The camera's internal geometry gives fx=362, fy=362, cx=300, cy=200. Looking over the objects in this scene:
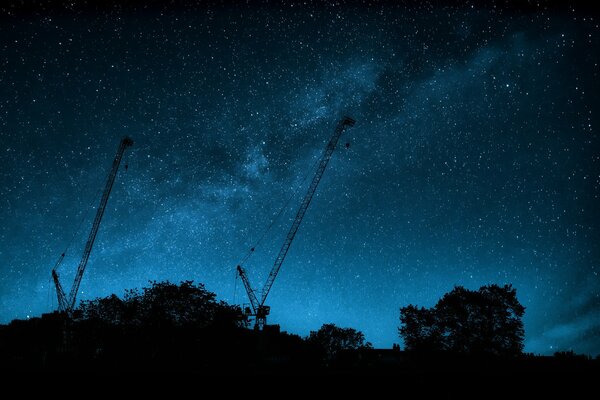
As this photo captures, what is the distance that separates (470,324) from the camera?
5416cm

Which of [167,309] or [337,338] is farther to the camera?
[337,338]

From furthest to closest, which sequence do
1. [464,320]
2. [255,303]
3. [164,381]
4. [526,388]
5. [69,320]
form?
[255,303], [69,320], [464,320], [526,388], [164,381]

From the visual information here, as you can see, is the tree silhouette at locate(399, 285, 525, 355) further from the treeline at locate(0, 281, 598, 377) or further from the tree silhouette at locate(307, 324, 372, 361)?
the tree silhouette at locate(307, 324, 372, 361)

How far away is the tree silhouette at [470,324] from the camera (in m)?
51.7

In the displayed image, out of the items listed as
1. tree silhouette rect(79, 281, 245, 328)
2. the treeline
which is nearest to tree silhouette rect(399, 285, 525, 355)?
the treeline

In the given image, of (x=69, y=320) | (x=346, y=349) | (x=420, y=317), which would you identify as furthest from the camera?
(x=346, y=349)

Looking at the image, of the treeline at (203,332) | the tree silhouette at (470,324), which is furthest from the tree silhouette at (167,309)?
the tree silhouette at (470,324)

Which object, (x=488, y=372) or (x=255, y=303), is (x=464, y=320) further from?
(x=255, y=303)

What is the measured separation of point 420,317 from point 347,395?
5074 cm

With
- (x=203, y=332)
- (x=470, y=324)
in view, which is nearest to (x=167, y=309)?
(x=203, y=332)

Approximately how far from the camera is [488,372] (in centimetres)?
1393

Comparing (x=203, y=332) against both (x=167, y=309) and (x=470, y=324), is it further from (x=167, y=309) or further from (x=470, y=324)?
(x=470, y=324)

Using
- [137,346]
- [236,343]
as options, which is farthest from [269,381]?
[137,346]

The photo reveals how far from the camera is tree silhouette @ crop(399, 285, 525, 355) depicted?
51.7 m
